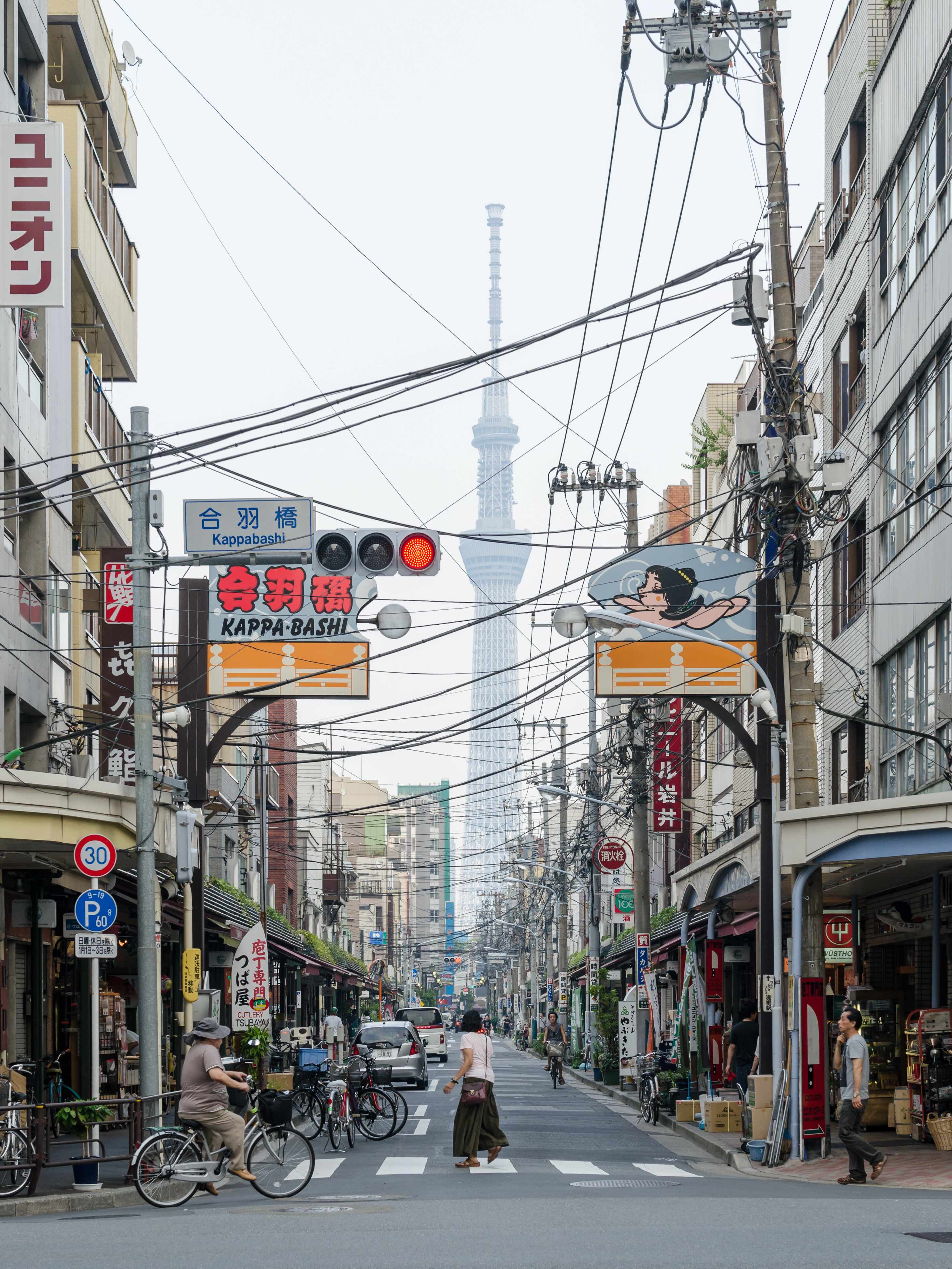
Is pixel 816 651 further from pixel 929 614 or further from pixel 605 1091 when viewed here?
pixel 605 1091

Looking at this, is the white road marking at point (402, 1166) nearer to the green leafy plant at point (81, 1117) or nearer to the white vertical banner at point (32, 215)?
the green leafy plant at point (81, 1117)

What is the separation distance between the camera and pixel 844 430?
3250cm

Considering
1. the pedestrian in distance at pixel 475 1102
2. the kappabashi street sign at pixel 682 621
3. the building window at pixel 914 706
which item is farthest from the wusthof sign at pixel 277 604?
the pedestrian in distance at pixel 475 1102

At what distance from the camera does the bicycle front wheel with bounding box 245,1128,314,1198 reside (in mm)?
16797

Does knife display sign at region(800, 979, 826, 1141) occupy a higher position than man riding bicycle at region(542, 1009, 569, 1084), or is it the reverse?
knife display sign at region(800, 979, 826, 1141)

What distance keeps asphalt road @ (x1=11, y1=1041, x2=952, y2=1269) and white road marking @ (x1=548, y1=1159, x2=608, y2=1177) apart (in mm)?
49

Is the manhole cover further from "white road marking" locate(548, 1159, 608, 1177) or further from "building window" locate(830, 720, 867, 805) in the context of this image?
"building window" locate(830, 720, 867, 805)

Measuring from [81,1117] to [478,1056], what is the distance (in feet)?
14.9

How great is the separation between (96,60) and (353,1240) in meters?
29.2

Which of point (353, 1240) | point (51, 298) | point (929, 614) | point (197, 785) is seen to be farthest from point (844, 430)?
point (353, 1240)

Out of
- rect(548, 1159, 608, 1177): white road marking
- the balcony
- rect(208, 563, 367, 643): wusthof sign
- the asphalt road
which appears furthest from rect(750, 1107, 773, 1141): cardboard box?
the balcony

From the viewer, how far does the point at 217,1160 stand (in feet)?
54.8

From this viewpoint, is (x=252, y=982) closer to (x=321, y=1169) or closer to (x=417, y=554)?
(x=321, y=1169)

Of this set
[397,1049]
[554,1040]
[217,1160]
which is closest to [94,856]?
[217,1160]
